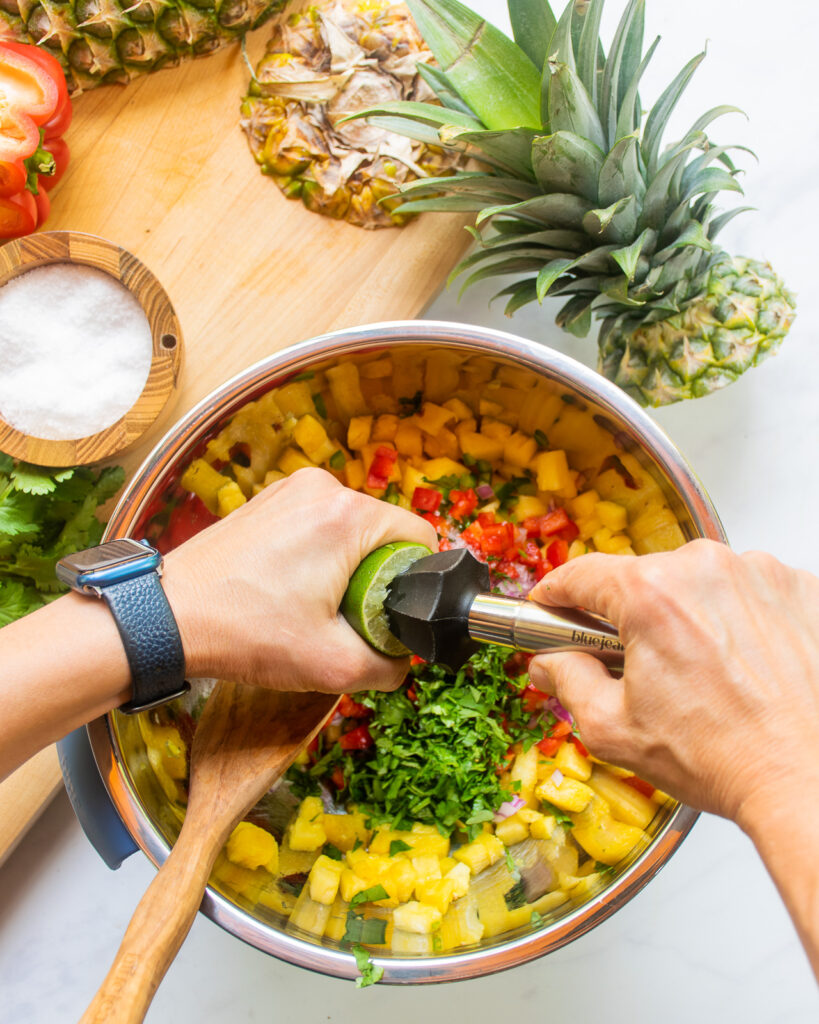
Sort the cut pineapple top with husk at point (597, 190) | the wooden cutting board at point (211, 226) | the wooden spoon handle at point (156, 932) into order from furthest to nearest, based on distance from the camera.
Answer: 1. the wooden cutting board at point (211, 226)
2. the cut pineapple top with husk at point (597, 190)
3. the wooden spoon handle at point (156, 932)

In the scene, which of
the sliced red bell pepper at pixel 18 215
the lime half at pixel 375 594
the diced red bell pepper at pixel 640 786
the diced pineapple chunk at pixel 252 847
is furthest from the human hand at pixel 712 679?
the sliced red bell pepper at pixel 18 215

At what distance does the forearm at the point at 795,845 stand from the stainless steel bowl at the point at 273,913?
41 centimetres

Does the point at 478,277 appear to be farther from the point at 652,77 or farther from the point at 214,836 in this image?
the point at 214,836

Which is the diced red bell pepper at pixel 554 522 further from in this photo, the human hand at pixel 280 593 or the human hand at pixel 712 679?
the human hand at pixel 712 679

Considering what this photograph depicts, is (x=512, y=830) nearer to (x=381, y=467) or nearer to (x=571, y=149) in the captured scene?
(x=381, y=467)

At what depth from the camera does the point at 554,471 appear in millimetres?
1492

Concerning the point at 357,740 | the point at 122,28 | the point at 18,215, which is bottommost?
the point at 357,740

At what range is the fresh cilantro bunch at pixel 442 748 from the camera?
1410mm

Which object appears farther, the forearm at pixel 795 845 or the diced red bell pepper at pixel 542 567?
the diced red bell pepper at pixel 542 567

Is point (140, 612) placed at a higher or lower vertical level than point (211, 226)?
lower

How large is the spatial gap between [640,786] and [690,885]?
0.47 metres

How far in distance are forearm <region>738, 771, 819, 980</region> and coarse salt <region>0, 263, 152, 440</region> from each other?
3.91 ft

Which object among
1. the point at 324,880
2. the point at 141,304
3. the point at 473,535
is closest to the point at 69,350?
the point at 141,304

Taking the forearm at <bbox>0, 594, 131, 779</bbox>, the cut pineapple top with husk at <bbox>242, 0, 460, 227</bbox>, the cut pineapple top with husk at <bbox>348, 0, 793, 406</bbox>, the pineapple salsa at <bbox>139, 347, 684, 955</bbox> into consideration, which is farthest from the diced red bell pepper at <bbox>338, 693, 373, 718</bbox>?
the cut pineapple top with husk at <bbox>242, 0, 460, 227</bbox>
